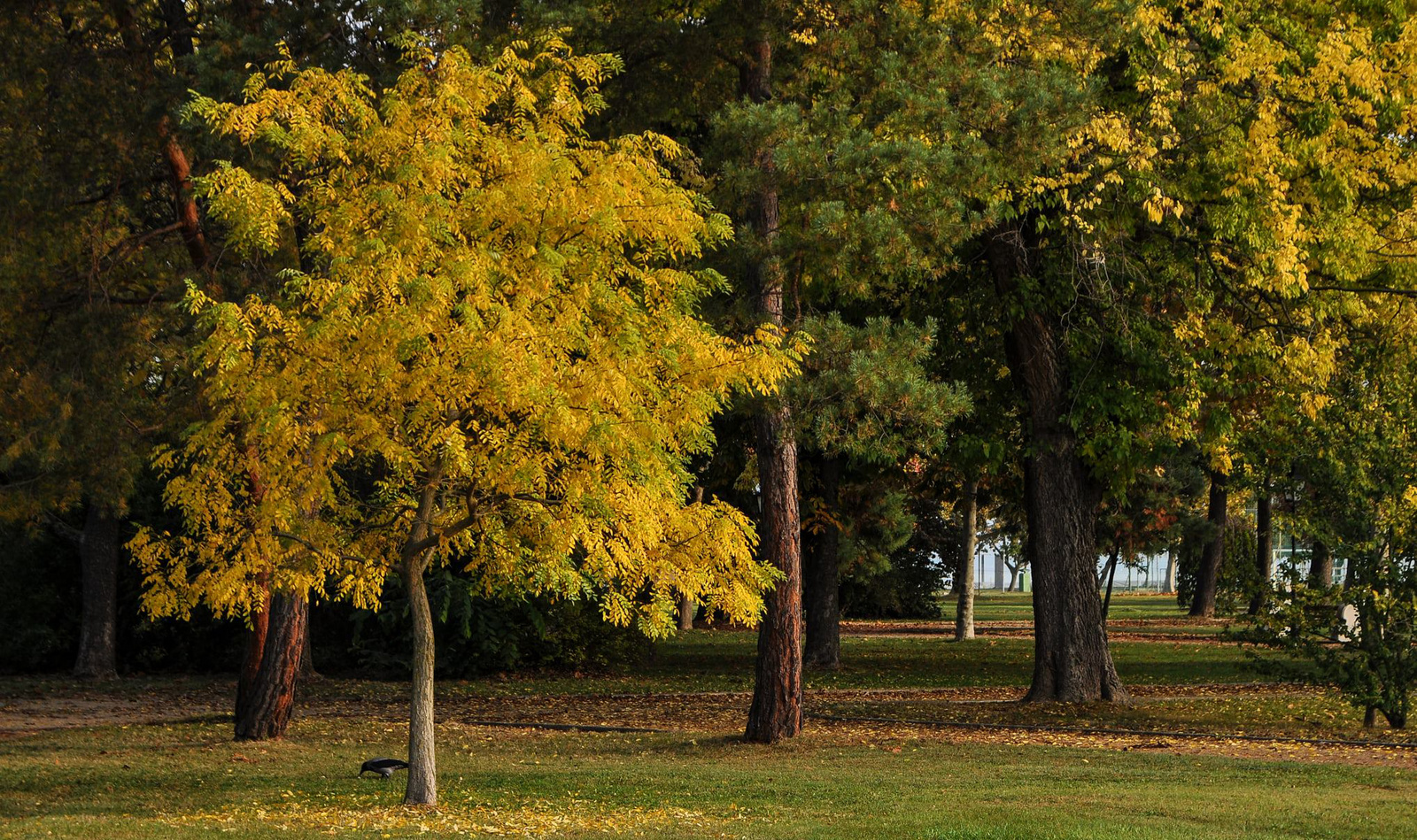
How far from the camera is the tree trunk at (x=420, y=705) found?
1131cm

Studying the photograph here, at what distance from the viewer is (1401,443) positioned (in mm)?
15500

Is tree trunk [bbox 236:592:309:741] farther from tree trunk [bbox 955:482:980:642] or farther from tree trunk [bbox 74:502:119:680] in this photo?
tree trunk [bbox 955:482:980:642]

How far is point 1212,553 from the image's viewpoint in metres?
44.9

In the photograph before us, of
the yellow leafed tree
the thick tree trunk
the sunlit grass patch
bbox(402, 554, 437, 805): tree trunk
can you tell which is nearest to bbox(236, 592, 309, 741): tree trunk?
the yellow leafed tree

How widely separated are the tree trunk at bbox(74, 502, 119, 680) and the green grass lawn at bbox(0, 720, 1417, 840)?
9942 mm

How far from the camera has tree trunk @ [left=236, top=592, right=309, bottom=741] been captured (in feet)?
53.0

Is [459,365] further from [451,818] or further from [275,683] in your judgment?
[275,683]

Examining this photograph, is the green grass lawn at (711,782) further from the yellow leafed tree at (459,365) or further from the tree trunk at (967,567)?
the tree trunk at (967,567)

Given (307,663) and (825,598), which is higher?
(825,598)

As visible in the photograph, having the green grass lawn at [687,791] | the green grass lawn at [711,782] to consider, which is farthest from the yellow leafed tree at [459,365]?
the green grass lawn at [711,782]

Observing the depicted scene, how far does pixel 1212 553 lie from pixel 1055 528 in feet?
89.8

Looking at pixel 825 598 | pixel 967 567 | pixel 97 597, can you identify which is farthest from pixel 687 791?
pixel 967 567

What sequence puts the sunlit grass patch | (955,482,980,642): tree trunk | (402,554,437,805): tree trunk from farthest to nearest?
1. (955,482,980,642): tree trunk
2. (402,554,437,805): tree trunk
3. the sunlit grass patch

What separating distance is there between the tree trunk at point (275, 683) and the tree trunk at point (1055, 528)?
992cm
